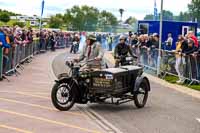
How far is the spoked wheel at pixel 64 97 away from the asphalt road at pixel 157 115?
655 millimetres

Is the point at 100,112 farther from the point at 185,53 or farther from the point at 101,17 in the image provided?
the point at 101,17

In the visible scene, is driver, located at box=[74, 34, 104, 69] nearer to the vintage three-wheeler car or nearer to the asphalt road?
the vintage three-wheeler car

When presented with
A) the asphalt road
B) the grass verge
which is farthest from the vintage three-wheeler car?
the grass verge

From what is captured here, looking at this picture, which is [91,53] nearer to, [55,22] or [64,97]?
[64,97]

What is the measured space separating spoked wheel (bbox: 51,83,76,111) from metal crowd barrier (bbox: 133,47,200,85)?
7.44 meters

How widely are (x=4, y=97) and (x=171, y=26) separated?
66.5 feet

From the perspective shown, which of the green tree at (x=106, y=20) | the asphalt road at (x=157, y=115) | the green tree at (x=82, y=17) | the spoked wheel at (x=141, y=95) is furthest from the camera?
the green tree at (x=106, y=20)

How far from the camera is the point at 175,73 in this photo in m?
21.4

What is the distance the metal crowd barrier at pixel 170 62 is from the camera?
18844 millimetres

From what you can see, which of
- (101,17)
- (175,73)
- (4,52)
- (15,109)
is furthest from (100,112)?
(101,17)

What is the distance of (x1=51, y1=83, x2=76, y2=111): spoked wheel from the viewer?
1221cm

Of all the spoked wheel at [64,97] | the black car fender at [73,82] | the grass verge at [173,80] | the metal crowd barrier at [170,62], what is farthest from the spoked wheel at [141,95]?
the metal crowd barrier at [170,62]

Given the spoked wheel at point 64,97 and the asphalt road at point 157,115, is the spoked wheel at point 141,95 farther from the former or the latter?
the spoked wheel at point 64,97

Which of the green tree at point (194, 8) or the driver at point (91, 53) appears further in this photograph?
the green tree at point (194, 8)
